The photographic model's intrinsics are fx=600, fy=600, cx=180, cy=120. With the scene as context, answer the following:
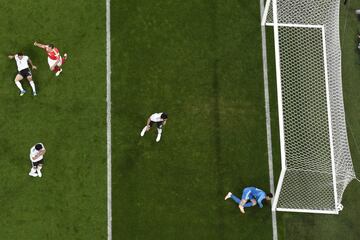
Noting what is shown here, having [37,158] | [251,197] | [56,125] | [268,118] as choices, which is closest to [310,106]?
[268,118]

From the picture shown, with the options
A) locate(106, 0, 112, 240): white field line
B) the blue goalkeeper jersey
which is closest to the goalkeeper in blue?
the blue goalkeeper jersey

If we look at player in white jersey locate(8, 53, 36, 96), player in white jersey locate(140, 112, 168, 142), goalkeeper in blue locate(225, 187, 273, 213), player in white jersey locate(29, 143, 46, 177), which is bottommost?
goalkeeper in blue locate(225, 187, 273, 213)

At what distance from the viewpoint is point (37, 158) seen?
50.1 feet

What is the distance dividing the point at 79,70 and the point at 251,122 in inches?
198

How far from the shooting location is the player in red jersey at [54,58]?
Result: 16188mm

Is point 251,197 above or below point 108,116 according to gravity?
below

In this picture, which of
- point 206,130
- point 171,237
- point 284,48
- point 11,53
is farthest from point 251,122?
point 11,53

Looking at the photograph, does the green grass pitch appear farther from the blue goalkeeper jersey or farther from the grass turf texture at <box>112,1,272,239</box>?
the blue goalkeeper jersey

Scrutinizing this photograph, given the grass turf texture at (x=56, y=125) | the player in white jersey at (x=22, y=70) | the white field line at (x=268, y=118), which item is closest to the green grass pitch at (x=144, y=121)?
the grass turf texture at (x=56, y=125)

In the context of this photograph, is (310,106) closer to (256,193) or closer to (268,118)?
(268,118)

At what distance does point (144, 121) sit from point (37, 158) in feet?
10.1

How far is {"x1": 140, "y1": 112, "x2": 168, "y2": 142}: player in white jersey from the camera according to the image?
51.1 ft

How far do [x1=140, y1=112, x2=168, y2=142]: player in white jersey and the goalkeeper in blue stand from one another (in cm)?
252

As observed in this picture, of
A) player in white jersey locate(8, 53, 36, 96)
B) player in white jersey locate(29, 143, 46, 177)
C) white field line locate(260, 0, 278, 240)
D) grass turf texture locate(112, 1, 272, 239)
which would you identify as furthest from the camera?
player in white jersey locate(8, 53, 36, 96)
